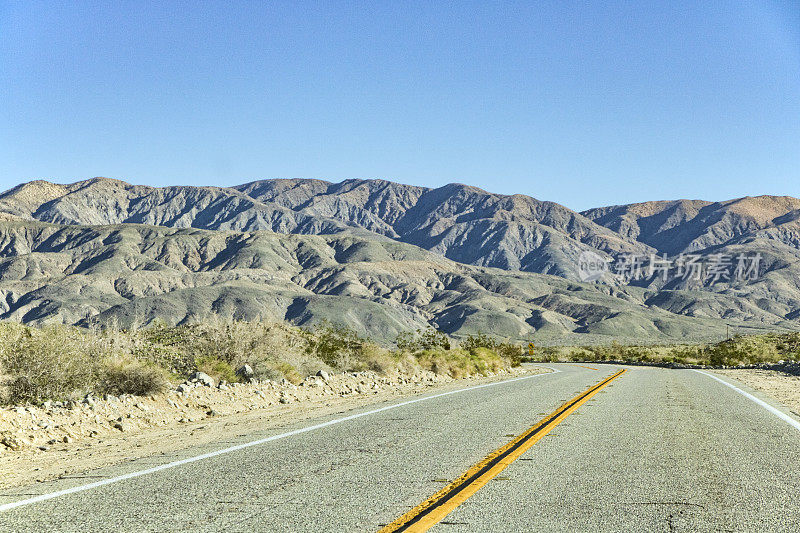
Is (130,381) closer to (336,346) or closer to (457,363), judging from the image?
(336,346)

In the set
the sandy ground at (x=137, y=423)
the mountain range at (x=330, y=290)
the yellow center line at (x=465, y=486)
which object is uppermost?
the mountain range at (x=330, y=290)

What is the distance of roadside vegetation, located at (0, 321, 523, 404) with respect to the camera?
1211 centimetres

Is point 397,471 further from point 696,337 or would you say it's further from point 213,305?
point 696,337

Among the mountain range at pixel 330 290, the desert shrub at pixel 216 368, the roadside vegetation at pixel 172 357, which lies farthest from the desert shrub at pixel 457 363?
the mountain range at pixel 330 290

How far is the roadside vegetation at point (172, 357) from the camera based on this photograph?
1211cm

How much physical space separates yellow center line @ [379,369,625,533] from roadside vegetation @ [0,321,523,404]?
7478 mm

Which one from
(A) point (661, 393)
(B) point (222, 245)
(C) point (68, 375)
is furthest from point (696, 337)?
(C) point (68, 375)

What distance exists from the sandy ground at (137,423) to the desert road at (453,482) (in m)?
0.77

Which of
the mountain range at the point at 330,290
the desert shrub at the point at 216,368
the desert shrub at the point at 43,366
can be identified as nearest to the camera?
the desert shrub at the point at 43,366

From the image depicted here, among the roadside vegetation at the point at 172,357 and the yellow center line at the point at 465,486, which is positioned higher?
the roadside vegetation at the point at 172,357

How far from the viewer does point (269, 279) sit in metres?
147

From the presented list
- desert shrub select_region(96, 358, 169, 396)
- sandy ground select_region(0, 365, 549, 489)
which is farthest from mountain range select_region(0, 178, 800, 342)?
desert shrub select_region(96, 358, 169, 396)

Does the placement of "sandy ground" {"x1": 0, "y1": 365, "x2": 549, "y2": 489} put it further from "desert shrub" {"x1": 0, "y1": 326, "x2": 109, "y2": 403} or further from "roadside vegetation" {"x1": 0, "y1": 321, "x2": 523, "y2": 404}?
"desert shrub" {"x1": 0, "y1": 326, "x2": 109, "y2": 403}

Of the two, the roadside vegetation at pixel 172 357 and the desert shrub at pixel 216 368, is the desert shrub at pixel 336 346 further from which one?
the desert shrub at pixel 216 368
